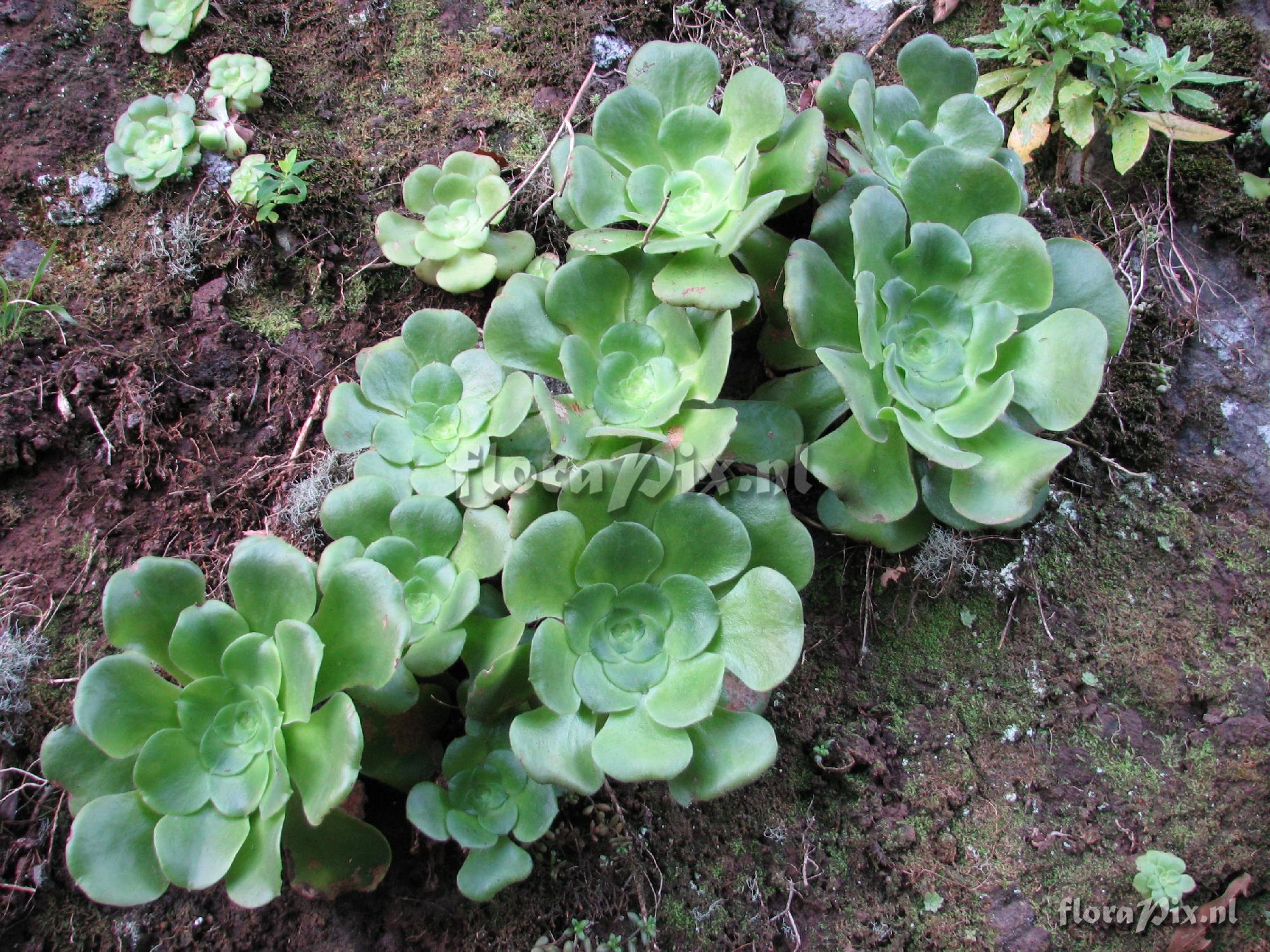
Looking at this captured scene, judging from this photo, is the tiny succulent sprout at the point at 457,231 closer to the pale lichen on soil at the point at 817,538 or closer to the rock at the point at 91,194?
the pale lichen on soil at the point at 817,538

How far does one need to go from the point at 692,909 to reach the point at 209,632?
1.00 m

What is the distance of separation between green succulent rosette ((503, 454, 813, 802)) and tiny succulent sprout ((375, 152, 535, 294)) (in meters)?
0.66

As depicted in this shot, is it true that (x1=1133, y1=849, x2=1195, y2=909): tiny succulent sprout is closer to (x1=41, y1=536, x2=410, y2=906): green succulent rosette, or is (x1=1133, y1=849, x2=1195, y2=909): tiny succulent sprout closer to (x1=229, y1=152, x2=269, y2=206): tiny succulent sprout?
(x1=41, y1=536, x2=410, y2=906): green succulent rosette

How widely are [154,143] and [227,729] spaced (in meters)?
1.52

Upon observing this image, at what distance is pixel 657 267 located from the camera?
1.57m

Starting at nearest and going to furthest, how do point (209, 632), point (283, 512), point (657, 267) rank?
point (209, 632)
point (657, 267)
point (283, 512)

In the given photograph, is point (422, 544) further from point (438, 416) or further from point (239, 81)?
point (239, 81)

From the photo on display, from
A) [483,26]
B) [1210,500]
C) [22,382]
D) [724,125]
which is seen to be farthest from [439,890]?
[483,26]

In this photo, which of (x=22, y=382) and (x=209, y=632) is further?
(x=22, y=382)

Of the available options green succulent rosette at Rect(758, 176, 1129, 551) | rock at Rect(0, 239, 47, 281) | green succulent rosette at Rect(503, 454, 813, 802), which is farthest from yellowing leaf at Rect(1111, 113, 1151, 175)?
rock at Rect(0, 239, 47, 281)

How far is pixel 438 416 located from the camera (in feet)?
5.23

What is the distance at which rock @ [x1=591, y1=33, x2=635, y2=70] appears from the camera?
2.08m

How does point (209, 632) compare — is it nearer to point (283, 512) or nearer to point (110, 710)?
point (110, 710)

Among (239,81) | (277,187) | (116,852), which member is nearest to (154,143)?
(239,81)
